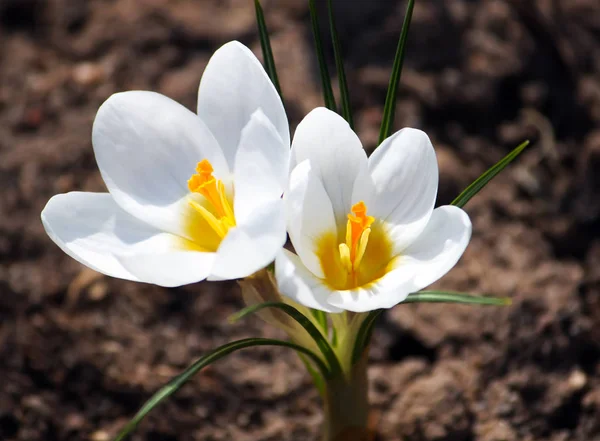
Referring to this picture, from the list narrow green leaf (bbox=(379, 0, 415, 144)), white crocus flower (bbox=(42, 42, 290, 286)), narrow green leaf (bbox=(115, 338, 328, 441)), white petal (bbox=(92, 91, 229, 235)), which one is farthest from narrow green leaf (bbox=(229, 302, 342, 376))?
narrow green leaf (bbox=(379, 0, 415, 144))

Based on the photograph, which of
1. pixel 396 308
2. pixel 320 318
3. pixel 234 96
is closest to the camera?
pixel 234 96

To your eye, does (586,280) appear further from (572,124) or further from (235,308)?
(235,308)

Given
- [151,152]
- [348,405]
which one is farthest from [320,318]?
[151,152]

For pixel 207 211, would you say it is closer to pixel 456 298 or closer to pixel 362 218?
pixel 362 218

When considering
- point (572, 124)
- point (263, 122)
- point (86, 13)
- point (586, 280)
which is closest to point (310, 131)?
point (263, 122)

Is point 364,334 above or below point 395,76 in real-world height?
below

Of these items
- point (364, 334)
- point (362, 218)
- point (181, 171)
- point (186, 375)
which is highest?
point (181, 171)

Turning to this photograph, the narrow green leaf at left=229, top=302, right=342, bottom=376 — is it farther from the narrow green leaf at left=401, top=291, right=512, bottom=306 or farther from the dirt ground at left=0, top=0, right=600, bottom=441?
the dirt ground at left=0, top=0, right=600, bottom=441
